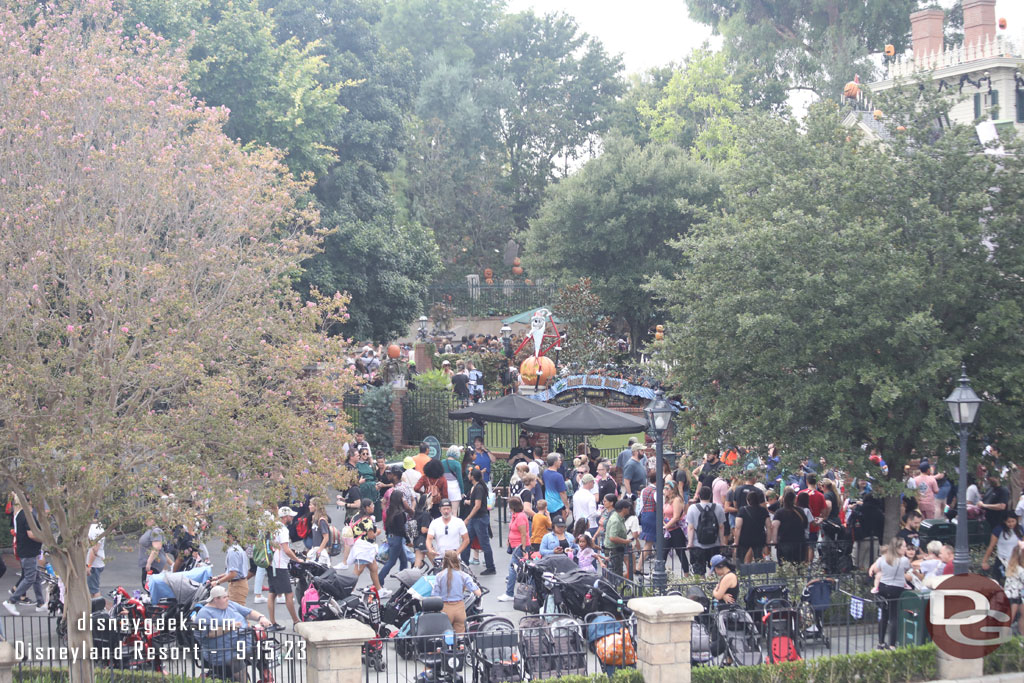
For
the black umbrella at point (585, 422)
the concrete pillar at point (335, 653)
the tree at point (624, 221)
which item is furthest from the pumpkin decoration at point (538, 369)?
the concrete pillar at point (335, 653)

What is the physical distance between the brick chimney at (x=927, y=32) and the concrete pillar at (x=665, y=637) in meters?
33.1

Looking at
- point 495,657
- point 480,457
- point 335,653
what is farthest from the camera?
point 480,457

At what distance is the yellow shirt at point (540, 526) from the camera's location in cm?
1579

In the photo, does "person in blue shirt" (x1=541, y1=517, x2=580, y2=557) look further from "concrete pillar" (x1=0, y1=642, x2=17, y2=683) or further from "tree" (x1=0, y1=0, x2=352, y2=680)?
"concrete pillar" (x1=0, y1=642, x2=17, y2=683)

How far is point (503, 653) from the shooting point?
1184 cm

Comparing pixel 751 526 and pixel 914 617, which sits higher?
pixel 751 526

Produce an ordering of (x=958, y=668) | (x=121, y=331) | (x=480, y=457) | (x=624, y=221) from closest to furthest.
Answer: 1. (x=121, y=331)
2. (x=958, y=668)
3. (x=480, y=457)
4. (x=624, y=221)

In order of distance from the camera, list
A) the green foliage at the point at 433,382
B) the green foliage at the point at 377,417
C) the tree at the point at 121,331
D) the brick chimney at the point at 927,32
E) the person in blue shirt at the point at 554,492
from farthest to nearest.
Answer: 1. the brick chimney at the point at 927,32
2. the green foliage at the point at 433,382
3. the green foliage at the point at 377,417
4. the person in blue shirt at the point at 554,492
5. the tree at the point at 121,331

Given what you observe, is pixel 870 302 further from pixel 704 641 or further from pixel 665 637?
pixel 665 637

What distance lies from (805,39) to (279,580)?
55423 mm

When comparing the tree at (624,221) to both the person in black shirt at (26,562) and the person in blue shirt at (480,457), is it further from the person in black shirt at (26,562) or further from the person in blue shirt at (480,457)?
the person in black shirt at (26,562)

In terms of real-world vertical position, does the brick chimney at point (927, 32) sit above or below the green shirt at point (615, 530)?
above

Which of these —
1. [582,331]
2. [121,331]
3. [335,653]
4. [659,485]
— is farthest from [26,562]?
[582,331]

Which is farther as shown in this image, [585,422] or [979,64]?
[979,64]
